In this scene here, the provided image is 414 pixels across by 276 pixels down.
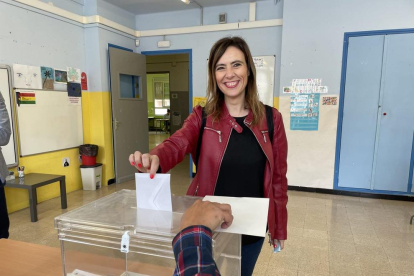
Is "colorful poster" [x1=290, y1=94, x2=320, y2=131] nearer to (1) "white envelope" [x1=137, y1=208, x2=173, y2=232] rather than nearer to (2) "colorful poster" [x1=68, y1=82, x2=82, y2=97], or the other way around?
(2) "colorful poster" [x1=68, y1=82, x2=82, y2=97]

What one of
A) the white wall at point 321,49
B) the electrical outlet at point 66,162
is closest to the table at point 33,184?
the electrical outlet at point 66,162

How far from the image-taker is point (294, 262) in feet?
7.59

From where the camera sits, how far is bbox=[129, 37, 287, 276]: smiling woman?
1.14 meters

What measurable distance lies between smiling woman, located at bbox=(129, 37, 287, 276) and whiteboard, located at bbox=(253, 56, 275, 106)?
10.8 feet

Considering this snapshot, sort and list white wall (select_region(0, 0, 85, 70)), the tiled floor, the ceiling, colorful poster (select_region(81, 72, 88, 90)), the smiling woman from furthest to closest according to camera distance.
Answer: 1. the ceiling
2. colorful poster (select_region(81, 72, 88, 90))
3. white wall (select_region(0, 0, 85, 70))
4. the tiled floor
5. the smiling woman

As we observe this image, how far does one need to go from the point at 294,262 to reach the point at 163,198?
2.00 meters

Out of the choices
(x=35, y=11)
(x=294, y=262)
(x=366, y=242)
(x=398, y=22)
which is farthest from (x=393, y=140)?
(x=35, y=11)

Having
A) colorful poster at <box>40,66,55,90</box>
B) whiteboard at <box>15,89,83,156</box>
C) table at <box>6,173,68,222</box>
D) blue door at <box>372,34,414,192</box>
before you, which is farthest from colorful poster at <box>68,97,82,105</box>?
blue door at <box>372,34,414,192</box>

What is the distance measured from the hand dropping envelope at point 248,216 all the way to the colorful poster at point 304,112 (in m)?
3.59

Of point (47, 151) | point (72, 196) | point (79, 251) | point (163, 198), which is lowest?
point (72, 196)

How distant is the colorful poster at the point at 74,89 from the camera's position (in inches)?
159

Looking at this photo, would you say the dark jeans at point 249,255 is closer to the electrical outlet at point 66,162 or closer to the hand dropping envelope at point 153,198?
the hand dropping envelope at point 153,198

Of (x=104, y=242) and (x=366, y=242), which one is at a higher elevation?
(x=104, y=242)

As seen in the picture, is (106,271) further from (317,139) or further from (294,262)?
(317,139)
